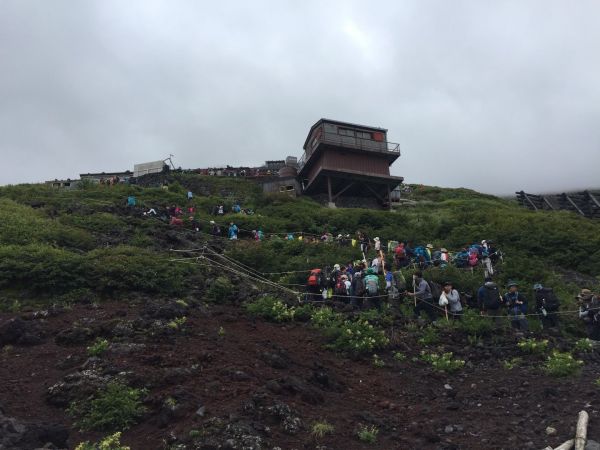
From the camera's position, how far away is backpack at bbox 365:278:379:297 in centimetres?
1816

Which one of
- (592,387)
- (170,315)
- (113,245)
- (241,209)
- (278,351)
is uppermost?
(241,209)

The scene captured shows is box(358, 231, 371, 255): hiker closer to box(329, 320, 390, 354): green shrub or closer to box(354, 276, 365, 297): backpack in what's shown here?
box(354, 276, 365, 297): backpack

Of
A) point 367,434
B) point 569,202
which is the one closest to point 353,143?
point 569,202

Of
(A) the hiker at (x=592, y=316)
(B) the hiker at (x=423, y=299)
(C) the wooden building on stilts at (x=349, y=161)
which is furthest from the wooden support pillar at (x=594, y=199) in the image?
(B) the hiker at (x=423, y=299)

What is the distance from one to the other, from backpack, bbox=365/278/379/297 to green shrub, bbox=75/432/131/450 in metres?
10.6

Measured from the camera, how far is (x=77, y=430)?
9.57 m

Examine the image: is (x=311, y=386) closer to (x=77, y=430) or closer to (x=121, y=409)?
(x=121, y=409)

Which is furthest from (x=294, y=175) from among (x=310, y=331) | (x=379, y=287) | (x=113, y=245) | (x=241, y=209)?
(x=310, y=331)

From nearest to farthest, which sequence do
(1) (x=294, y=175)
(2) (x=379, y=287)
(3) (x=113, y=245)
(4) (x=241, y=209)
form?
(2) (x=379, y=287)
(3) (x=113, y=245)
(4) (x=241, y=209)
(1) (x=294, y=175)

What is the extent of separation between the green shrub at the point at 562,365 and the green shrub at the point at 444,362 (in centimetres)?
201

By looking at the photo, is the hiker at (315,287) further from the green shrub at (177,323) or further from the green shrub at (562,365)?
the green shrub at (562,365)

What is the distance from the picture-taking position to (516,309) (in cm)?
1688

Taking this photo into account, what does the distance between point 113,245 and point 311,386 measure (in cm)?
1632

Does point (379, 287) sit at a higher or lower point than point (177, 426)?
higher
